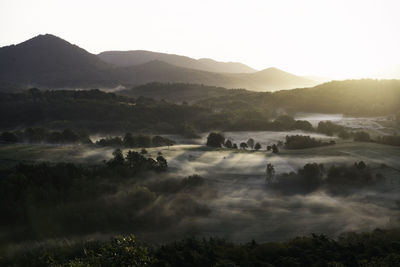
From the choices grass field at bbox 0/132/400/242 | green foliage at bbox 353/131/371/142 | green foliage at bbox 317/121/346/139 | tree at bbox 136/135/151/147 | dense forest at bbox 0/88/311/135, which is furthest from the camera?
dense forest at bbox 0/88/311/135

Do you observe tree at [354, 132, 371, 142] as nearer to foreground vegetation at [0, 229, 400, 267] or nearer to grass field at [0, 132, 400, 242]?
grass field at [0, 132, 400, 242]

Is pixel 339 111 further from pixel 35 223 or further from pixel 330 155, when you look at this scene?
pixel 35 223

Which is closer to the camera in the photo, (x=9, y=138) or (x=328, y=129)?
(x=9, y=138)

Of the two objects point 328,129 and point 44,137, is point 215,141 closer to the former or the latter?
point 328,129

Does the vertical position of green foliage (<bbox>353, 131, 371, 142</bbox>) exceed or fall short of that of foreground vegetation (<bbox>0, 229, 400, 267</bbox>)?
it exceeds it

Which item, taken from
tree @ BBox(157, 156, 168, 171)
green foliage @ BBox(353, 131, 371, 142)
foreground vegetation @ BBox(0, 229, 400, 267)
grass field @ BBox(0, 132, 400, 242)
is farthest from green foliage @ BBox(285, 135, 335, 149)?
foreground vegetation @ BBox(0, 229, 400, 267)

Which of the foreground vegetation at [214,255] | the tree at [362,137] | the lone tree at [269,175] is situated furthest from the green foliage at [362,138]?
the foreground vegetation at [214,255]

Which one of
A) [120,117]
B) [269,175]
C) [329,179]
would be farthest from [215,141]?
[120,117]

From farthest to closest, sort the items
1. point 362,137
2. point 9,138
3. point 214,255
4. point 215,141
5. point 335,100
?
point 335,100 < point 215,141 < point 9,138 < point 362,137 < point 214,255

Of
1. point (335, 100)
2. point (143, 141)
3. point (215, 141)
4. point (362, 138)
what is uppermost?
point (335, 100)

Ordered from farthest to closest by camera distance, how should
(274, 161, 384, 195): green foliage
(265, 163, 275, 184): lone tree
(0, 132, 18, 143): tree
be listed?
(0, 132, 18, 143): tree < (265, 163, 275, 184): lone tree < (274, 161, 384, 195): green foliage

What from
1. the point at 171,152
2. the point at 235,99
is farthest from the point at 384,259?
the point at 235,99
